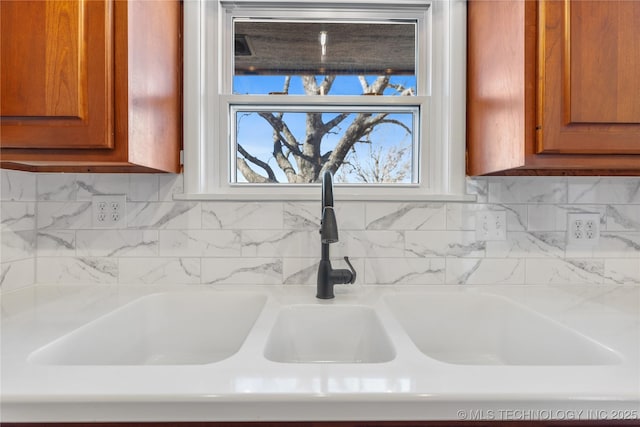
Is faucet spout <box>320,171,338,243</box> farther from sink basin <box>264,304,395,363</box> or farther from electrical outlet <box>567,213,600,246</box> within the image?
electrical outlet <box>567,213,600,246</box>

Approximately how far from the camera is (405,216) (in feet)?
4.17

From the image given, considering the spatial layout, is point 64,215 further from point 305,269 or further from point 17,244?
point 305,269

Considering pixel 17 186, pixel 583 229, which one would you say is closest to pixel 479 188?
pixel 583 229

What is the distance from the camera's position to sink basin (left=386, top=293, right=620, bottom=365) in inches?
39.8

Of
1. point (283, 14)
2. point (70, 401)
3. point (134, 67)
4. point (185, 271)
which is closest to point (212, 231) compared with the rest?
point (185, 271)

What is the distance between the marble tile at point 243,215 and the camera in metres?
1.26

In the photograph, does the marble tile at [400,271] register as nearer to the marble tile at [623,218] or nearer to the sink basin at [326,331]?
the sink basin at [326,331]

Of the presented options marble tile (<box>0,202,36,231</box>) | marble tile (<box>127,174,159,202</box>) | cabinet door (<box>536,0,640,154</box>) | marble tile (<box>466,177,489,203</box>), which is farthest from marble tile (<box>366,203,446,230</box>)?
marble tile (<box>0,202,36,231</box>)

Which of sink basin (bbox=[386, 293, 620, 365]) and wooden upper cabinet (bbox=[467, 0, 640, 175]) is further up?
wooden upper cabinet (bbox=[467, 0, 640, 175])

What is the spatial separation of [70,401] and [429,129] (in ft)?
4.28

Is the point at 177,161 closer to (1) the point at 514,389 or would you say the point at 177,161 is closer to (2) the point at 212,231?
(2) the point at 212,231

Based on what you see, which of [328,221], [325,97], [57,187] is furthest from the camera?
[325,97]

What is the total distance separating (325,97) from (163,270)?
0.88 m

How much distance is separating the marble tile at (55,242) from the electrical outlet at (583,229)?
1791 mm
